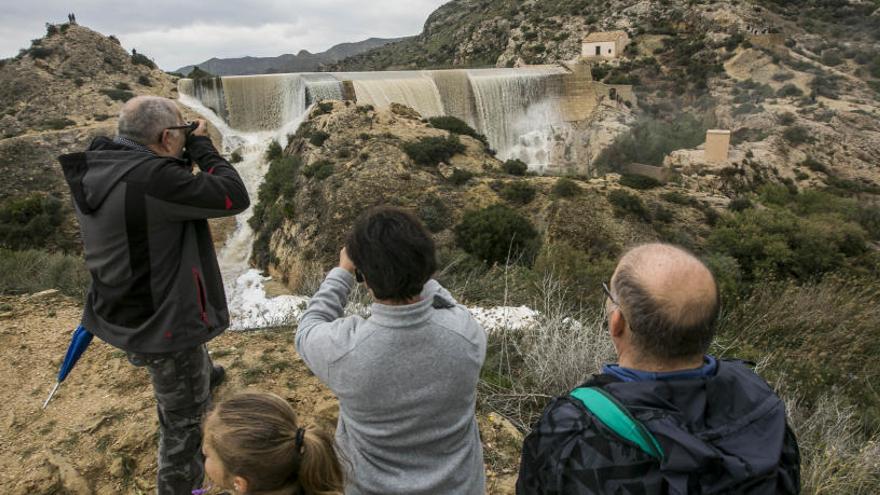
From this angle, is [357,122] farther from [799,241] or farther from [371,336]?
[371,336]

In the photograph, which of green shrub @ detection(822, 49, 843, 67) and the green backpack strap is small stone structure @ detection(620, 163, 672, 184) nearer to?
green shrub @ detection(822, 49, 843, 67)

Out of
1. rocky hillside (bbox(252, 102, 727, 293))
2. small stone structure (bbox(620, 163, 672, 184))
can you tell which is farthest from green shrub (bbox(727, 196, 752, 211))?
small stone structure (bbox(620, 163, 672, 184))

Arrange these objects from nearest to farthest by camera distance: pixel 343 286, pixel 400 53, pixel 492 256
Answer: pixel 343 286
pixel 492 256
pixel 400 53

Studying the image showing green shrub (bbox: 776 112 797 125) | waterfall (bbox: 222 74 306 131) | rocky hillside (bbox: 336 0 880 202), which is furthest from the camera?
green shrub (bbox: 776 112 797 125)

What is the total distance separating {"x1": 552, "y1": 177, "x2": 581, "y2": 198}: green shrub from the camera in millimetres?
12594

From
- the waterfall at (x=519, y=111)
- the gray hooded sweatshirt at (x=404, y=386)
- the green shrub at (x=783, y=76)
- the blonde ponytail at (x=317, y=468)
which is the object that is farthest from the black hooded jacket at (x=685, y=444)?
the green shrub at (x=783, y=76)

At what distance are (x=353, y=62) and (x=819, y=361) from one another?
2170 inches

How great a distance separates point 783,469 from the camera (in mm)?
1102

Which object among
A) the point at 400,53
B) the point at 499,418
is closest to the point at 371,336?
the point at 499,418

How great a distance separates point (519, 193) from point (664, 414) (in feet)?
38.1

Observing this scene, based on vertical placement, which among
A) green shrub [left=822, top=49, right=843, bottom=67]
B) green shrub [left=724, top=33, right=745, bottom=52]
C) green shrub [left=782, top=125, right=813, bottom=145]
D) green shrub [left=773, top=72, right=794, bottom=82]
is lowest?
green shrub [left=782, top=125, right=813, bottom=145]

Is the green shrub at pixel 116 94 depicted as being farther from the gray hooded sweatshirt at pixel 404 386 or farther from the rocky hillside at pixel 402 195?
the gray hooded sweatshirt at pixel 404 386

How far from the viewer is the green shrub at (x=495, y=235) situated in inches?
388

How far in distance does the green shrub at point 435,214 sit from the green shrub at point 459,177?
1.17 m
